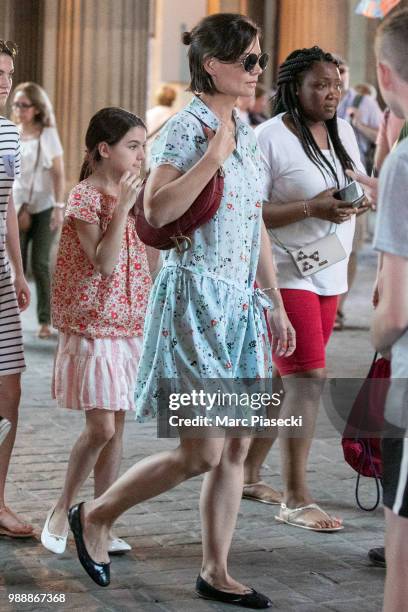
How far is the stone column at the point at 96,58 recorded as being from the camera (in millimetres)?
13836

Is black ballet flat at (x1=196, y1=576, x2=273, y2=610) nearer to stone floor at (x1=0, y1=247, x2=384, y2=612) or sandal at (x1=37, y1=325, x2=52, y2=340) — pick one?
stone floor at (x1=0, y1=247, x2=384, y2=612)

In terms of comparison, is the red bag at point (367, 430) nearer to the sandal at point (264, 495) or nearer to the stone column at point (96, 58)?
the sandal at point (264, 495)

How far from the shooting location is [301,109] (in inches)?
225

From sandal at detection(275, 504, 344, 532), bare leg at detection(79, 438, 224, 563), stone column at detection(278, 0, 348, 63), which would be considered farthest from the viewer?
stone column at detection(278, 0, 348, 63)

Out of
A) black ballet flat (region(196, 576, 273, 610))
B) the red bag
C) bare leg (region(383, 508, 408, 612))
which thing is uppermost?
bare leg (region(383, 508, 408, 612))

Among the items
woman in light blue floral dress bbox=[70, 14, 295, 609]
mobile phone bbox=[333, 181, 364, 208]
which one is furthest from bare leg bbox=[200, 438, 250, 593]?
mobile phone bbox=[333, 181, 364, 208]

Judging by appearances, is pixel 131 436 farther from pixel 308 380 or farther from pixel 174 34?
pixel 174 34

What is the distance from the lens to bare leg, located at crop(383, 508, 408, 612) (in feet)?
10.6

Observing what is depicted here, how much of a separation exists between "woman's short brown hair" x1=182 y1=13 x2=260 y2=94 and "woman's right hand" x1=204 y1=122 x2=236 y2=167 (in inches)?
10.6

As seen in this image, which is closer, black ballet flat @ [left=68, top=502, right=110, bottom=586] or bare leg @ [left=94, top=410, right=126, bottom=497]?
black ballet flat @ [left=68, top=502, right=110, bottom=586]

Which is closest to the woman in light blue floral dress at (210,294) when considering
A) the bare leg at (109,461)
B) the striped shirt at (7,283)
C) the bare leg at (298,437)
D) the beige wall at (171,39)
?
the bare leg at (109,461)

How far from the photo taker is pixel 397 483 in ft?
10.7

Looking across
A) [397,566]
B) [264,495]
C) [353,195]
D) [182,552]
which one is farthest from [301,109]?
[397,566]

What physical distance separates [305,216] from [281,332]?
1.00 meters
